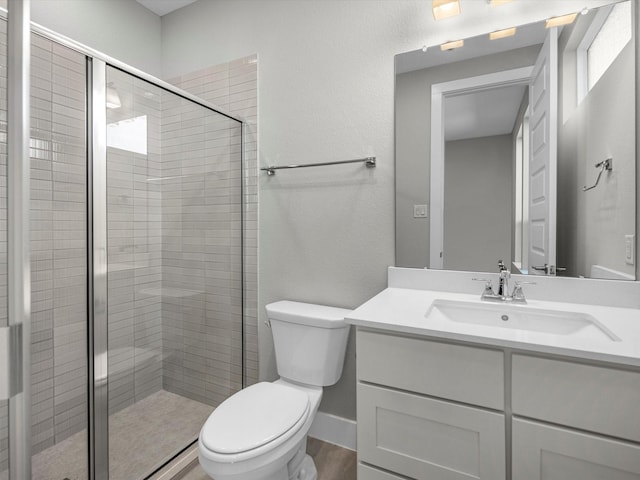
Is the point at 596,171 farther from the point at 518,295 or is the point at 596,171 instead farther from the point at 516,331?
the point at 516,331

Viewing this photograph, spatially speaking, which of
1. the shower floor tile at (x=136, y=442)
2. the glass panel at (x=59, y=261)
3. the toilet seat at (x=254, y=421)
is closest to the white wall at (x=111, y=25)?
the glass panel at (x=59, y=261)

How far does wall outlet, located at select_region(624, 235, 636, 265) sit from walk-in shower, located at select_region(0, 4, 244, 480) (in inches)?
73.8

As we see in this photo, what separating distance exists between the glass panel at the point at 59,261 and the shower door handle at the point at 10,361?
33.6 inches

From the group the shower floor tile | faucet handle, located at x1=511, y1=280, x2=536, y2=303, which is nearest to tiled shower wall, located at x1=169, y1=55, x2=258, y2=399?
the shower floor tile

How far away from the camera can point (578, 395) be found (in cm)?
93

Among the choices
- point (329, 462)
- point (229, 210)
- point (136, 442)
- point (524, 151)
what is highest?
point (524, 151)

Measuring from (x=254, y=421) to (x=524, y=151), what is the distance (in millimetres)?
1574

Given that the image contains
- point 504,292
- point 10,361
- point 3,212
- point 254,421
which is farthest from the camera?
point 504,292

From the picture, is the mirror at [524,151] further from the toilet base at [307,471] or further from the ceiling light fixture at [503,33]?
the toilet base at [307,471]

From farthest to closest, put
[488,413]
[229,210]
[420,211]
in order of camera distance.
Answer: [229,210]
[420,211]
[488,413]

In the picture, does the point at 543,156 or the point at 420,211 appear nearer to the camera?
the point at 543,156

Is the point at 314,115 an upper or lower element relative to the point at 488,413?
upper

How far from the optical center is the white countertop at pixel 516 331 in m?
0.90

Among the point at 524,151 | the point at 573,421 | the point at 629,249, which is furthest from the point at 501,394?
the point at 524,151
